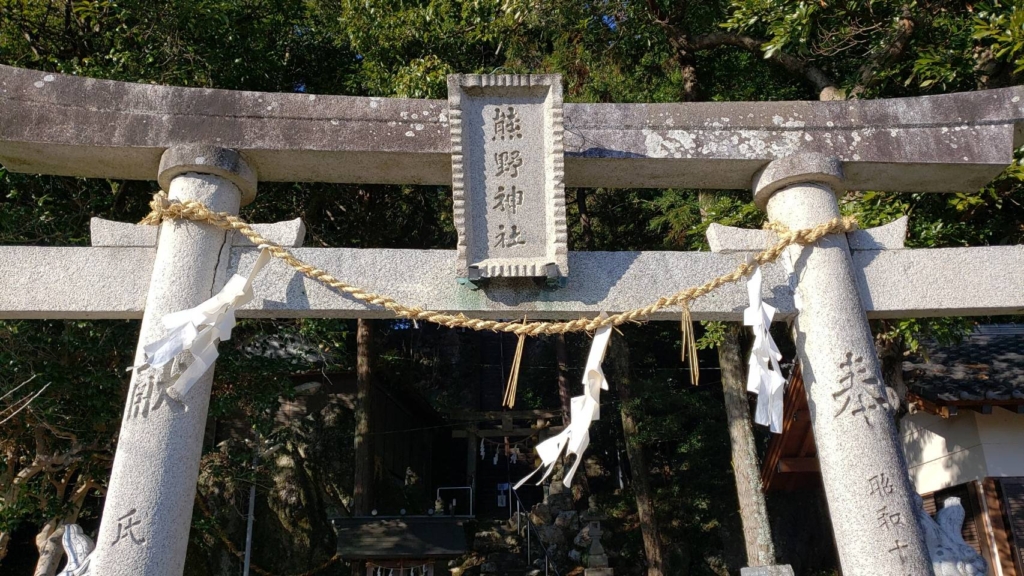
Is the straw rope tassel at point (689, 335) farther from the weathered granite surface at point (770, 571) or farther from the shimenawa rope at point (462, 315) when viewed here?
the weathered granite surface at point (770, 571)

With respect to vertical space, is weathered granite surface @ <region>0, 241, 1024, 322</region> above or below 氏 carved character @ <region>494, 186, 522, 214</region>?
below

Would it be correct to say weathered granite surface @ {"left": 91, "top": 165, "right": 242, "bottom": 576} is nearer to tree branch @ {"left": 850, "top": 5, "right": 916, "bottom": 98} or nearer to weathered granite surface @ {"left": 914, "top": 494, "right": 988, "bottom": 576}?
weathered granite surface @ {"left": 914, "top": 494, "right": 988, "bottom": 576}

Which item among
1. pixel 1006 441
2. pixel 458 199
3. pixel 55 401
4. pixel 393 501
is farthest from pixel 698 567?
pixel 458 199

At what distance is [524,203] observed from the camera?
13.3 feet

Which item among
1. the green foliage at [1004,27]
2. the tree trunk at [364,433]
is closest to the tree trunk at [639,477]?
the tree trunk at [364,433]

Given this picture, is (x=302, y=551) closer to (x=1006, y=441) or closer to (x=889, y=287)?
(x=1006, y=441)

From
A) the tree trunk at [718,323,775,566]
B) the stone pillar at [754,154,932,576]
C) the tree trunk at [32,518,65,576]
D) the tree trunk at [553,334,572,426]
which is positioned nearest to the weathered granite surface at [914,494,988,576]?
the stone pillar at [754,154,932,576]

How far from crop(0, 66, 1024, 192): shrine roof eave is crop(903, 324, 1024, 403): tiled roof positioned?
3.93 m

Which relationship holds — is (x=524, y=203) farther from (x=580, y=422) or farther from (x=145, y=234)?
(x=145, y=234)

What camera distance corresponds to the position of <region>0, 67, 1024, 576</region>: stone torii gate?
12.5ft

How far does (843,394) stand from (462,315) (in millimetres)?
1898

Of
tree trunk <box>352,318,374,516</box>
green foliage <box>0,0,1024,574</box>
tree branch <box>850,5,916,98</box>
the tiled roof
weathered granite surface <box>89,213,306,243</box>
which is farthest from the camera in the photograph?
tree trunk <box>352,318,374,516</box>

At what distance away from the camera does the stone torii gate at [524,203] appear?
3803 millimetres

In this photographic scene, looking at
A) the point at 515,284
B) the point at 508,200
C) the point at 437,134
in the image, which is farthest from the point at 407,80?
the point at 515,284
